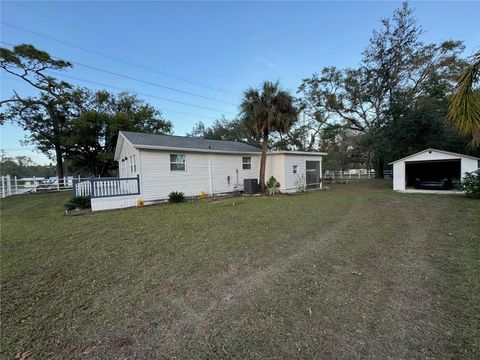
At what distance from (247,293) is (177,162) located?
→ 9740 millimetres

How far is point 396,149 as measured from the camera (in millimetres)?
16406

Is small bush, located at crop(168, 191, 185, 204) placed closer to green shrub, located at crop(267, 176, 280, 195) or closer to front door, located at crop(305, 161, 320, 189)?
green shrub, located at crop(267, 176, 280, 195)

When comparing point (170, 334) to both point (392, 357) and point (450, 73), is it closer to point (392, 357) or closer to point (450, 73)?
point (392, 357)

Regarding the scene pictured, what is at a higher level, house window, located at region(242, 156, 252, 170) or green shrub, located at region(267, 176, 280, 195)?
house window, located at region(242, 156, 252, 170)

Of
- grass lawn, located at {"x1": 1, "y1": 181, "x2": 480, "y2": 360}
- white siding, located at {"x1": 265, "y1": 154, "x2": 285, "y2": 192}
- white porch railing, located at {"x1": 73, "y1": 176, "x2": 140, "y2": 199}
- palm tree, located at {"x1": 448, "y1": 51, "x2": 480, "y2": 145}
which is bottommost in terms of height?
grass lawn, located at {"x1": 1, "y1": 181, "x2": 480, "y2": 360}

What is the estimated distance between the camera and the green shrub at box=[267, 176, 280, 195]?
538 inches

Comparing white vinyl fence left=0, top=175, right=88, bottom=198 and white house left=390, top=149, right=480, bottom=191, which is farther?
white vinyl fence left=0, top=175, right=88, bottom=198

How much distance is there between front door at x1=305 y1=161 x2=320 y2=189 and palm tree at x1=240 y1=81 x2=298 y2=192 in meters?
4.49

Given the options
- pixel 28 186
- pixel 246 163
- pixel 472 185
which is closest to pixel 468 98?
pixel 472 185

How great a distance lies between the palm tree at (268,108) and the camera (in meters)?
12.5

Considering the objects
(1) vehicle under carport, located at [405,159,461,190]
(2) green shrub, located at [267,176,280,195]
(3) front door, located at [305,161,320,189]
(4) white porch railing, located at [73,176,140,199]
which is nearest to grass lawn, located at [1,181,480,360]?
(4) white porch railing, located at [73,176,140,199]

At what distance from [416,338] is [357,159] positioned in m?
40.4

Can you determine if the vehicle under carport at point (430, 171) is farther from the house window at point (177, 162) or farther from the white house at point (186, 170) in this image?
the house window at point (177, 162)

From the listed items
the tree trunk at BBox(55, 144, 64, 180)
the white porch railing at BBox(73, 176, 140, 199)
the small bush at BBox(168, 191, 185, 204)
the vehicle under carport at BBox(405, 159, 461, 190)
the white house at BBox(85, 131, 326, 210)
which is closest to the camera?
the white porch railing at BBox(73, 176, 140, 199)
